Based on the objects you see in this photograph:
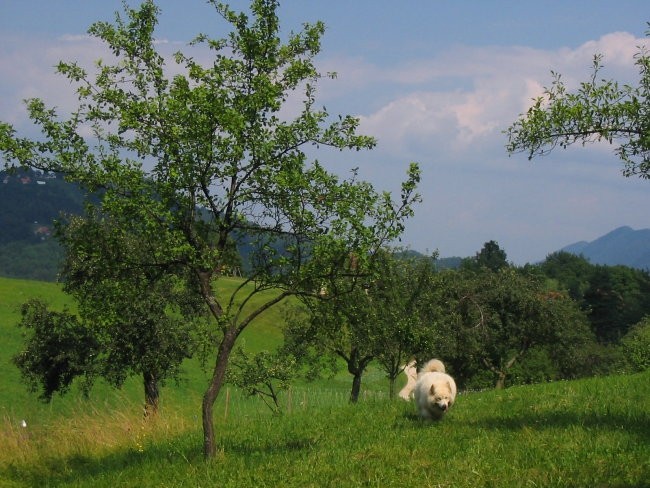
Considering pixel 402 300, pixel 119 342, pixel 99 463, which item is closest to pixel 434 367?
pixel 99 463

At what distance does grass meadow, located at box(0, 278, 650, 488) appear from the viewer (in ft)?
39.2

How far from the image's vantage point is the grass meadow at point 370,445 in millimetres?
11945

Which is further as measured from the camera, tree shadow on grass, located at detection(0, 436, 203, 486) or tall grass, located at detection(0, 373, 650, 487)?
tree shadow on grass, located at detection(0, 436, 203, 486)

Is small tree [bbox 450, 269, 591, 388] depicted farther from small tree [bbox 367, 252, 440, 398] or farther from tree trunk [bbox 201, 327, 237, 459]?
tree trunk [bbox 201, 327, 237, 459]

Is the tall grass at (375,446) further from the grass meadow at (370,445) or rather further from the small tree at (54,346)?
the small tree at (54,346)

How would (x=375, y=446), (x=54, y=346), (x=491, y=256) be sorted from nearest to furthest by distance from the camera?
(x=375, y=446)
(x=54, y=346)
(x=491, y=256)

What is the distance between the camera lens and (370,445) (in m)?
15.0

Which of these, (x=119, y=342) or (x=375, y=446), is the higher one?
(x=119, y=342)

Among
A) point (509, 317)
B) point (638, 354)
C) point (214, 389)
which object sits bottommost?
point (638, 354)

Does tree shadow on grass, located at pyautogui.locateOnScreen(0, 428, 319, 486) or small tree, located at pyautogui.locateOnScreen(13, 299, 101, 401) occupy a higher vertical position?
small tree, located at pyautogui.locateOnScreen(13, 299, 101, 401)

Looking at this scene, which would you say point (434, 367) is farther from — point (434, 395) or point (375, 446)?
point (375, 446)

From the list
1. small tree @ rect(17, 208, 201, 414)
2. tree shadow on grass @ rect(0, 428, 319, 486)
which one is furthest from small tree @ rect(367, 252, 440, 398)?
tree shadow on grass @ rect(0, 428, 319, 486)

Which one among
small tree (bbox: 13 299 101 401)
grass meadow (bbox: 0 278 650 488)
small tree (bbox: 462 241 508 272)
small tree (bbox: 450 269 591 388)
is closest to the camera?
grass meadow (bbox: 0 278 650 488)

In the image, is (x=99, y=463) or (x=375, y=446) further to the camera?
(x=99, y=463)
